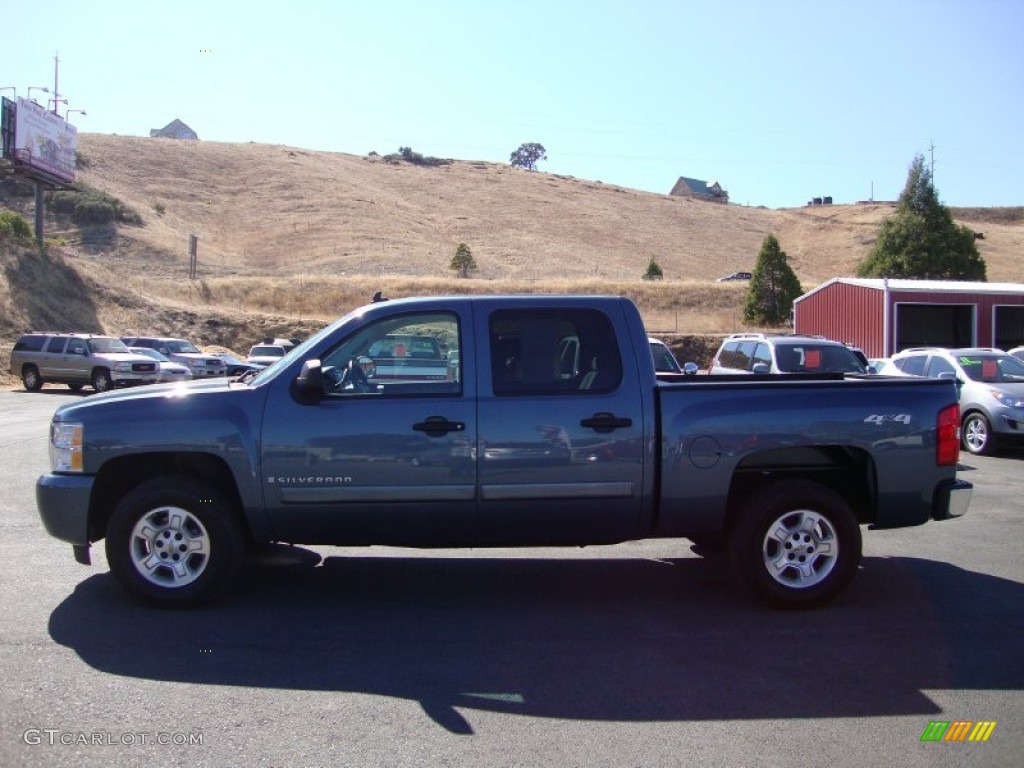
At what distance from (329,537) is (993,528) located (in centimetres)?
654

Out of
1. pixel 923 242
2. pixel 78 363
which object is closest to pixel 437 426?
pixel 78 363

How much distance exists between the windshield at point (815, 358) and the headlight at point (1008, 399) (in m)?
1.95

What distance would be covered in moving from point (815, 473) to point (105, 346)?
27.0 m

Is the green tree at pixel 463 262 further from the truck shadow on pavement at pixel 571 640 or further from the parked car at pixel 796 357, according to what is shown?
the truck shadow on pavement at pixel 571 640

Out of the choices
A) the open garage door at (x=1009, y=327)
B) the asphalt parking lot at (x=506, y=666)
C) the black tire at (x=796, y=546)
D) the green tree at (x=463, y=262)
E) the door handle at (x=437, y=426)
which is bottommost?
the asphalt parking lot at (x=506, y=666)

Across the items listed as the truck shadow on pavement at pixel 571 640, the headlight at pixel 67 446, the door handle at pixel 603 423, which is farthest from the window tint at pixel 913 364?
the headlight at pixel 67 446

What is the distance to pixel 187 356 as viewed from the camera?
33188 millimetres

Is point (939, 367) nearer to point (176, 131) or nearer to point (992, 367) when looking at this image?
point (992, 367)

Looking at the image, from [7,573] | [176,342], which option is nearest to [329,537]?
[7,573]

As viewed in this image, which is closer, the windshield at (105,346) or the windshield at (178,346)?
the windshield at (105,346)

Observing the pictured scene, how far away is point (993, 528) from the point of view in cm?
925

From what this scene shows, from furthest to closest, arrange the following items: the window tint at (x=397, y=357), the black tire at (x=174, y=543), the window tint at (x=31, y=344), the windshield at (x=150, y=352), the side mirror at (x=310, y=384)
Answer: the windshield at (x=150, y=352) → the window tint at (x=31, y=344) → the window tint at (x=397, y=357) → the black tire at (x=174, y=543) → the side mirror at (x=310, y=384)

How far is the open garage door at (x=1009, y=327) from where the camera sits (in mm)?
34125

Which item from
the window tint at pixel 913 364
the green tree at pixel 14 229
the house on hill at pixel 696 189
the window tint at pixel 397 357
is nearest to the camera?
the window tint at pixel 397 357
